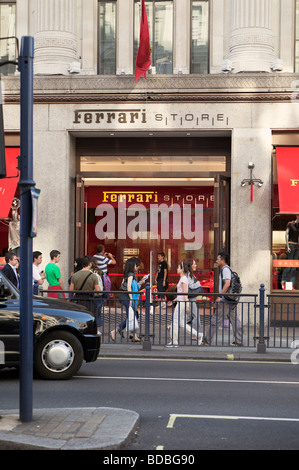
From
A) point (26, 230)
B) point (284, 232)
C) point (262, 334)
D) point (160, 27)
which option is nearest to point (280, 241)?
point (284, 232)

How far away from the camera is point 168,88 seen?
19547 millimetres

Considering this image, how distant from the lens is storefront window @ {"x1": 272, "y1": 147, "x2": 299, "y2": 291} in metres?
19.2

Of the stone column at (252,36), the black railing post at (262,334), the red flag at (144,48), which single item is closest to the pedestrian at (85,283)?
the black railing post at (262,334)

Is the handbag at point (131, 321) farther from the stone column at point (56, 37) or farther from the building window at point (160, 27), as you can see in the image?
the building window at point (160, 27)

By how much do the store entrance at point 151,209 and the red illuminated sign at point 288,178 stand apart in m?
1.73

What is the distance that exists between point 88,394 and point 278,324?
22.2 feet

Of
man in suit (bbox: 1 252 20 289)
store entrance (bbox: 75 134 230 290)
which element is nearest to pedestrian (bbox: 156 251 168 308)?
store entrance (bbox: 75 134 230 290)

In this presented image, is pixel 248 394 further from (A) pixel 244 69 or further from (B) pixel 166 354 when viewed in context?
(A) pixel 244 69

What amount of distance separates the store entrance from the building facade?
0.11 feet

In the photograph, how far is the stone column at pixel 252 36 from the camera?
1962 cm

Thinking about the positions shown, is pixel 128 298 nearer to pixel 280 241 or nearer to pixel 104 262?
pixel 104 262

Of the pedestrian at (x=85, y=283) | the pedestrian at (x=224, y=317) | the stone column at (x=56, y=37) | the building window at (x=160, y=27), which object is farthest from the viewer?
the building window at (x=160, y=27)

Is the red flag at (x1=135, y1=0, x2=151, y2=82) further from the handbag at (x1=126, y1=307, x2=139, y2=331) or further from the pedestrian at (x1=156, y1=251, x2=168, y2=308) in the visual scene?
the handbag at (x1=126, y1=307, x2=139, y2=331)

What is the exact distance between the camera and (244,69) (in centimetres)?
1966
